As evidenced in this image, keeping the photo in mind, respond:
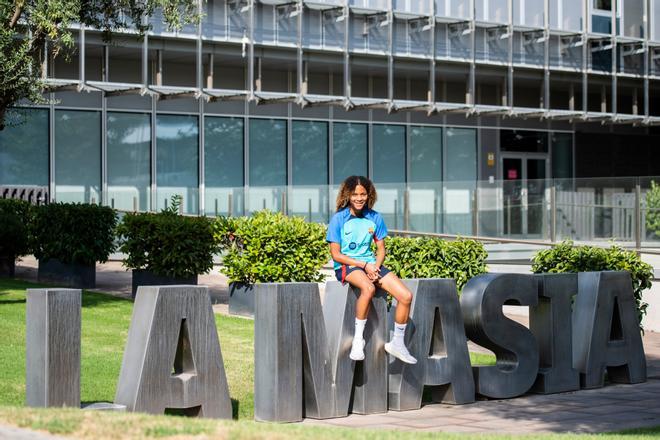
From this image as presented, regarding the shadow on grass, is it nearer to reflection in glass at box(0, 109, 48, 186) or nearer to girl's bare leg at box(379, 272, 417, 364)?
girl's bare leg at box(379, 272, 417, 364)

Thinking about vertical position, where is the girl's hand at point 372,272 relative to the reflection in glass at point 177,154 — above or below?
below

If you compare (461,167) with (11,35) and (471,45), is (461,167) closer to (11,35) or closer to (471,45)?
(471,45)

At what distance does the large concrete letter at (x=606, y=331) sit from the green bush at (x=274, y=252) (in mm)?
4810

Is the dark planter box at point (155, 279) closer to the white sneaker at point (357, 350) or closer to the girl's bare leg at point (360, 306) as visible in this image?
the girl's bare leg at point (360, 306)

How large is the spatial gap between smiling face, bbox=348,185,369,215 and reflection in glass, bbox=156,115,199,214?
57.7 ft

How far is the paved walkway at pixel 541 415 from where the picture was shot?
330 inches

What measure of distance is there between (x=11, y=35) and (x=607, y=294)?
27.6 ft

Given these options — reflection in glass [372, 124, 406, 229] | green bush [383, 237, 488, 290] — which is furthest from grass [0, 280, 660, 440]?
reflection in glass [372, 124, 406, 229]

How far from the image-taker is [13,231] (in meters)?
17.6

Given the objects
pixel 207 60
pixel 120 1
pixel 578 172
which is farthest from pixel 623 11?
pixel 120 1

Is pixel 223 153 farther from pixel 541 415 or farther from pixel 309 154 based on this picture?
pixel 541 415

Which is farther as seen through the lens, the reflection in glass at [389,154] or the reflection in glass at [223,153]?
the reflection in glass at [389,154]

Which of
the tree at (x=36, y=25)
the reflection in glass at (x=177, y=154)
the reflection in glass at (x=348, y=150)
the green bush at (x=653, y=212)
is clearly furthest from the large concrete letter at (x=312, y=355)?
the reflection in glass at (x=348, y=150)

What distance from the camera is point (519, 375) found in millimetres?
9906
